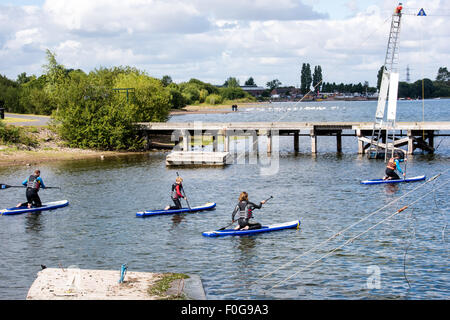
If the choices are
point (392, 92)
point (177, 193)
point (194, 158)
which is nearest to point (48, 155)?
point (194, 158)

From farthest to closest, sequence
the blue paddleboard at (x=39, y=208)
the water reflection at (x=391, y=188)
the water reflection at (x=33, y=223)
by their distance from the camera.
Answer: the water reflection at (x=391, y=188) → the blue paddleboard at (x=39, y=208) → the water reflection at (x=33, y=223)

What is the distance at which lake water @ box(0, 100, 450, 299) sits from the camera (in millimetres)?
19250

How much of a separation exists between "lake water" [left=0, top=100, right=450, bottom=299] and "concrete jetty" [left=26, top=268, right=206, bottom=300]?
102cm

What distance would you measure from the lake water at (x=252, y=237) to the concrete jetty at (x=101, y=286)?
1022 millimetres

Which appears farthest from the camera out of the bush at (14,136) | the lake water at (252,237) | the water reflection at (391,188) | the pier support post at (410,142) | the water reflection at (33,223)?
the bush at (14,136)

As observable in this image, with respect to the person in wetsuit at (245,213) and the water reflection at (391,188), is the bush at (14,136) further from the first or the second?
the person in wetsuit at (245,213)

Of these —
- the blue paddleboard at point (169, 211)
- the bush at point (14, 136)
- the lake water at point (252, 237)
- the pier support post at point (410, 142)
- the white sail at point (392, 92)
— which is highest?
the white sail at point (392, 92)

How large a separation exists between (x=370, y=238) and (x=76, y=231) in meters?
13.0

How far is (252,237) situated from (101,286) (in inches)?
376

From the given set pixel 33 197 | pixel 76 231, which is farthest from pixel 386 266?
pixel 33 197

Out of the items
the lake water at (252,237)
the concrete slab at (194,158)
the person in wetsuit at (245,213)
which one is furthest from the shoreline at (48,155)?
the person in wetsuit at (245,213)

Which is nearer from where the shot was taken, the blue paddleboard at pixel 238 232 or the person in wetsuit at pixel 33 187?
the blue paddleboard at pixel 238 232

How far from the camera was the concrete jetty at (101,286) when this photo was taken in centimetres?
1591

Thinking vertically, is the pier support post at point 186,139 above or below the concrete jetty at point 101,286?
above
